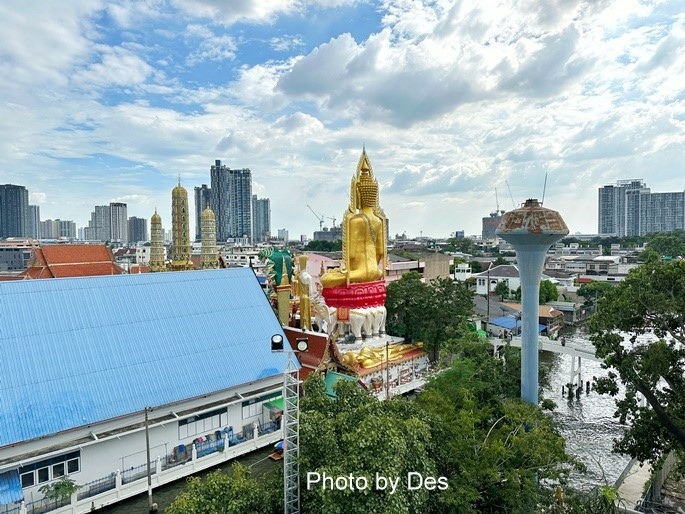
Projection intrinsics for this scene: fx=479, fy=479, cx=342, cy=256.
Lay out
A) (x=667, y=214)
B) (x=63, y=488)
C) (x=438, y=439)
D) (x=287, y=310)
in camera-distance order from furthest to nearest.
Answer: (x=667, y=214), (x=287, y=310), (x=63, y=488), (x=438, y=439)

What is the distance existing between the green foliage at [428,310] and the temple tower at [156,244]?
34180mm

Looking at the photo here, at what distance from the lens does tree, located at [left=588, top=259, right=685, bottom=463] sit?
15031 millimetres

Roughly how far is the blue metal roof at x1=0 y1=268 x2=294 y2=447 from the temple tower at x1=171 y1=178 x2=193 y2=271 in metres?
40.2

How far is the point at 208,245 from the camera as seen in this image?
62250 mm

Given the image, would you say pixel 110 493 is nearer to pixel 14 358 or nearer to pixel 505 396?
pixel 14 358

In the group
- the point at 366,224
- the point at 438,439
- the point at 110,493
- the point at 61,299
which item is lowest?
the point at 110,493

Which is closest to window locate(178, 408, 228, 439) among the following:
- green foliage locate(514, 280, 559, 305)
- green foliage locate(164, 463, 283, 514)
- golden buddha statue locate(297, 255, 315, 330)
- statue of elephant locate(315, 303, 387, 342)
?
green foliage locate(164, 463, 283, 514)

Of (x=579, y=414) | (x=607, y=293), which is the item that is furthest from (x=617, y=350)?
(x=579, y=414)

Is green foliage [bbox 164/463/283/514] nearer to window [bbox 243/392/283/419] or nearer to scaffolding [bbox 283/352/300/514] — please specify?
scaffolding [bbox 283/352/300/514]

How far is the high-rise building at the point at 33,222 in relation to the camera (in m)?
169

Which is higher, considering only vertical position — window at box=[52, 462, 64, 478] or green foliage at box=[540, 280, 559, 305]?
green foliage at box=[540, 280, 559, 305]

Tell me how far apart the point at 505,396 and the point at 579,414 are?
324 inches

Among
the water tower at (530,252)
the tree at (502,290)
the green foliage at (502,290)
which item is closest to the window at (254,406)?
the water tower at (530,252)

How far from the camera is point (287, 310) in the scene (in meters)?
29.4
